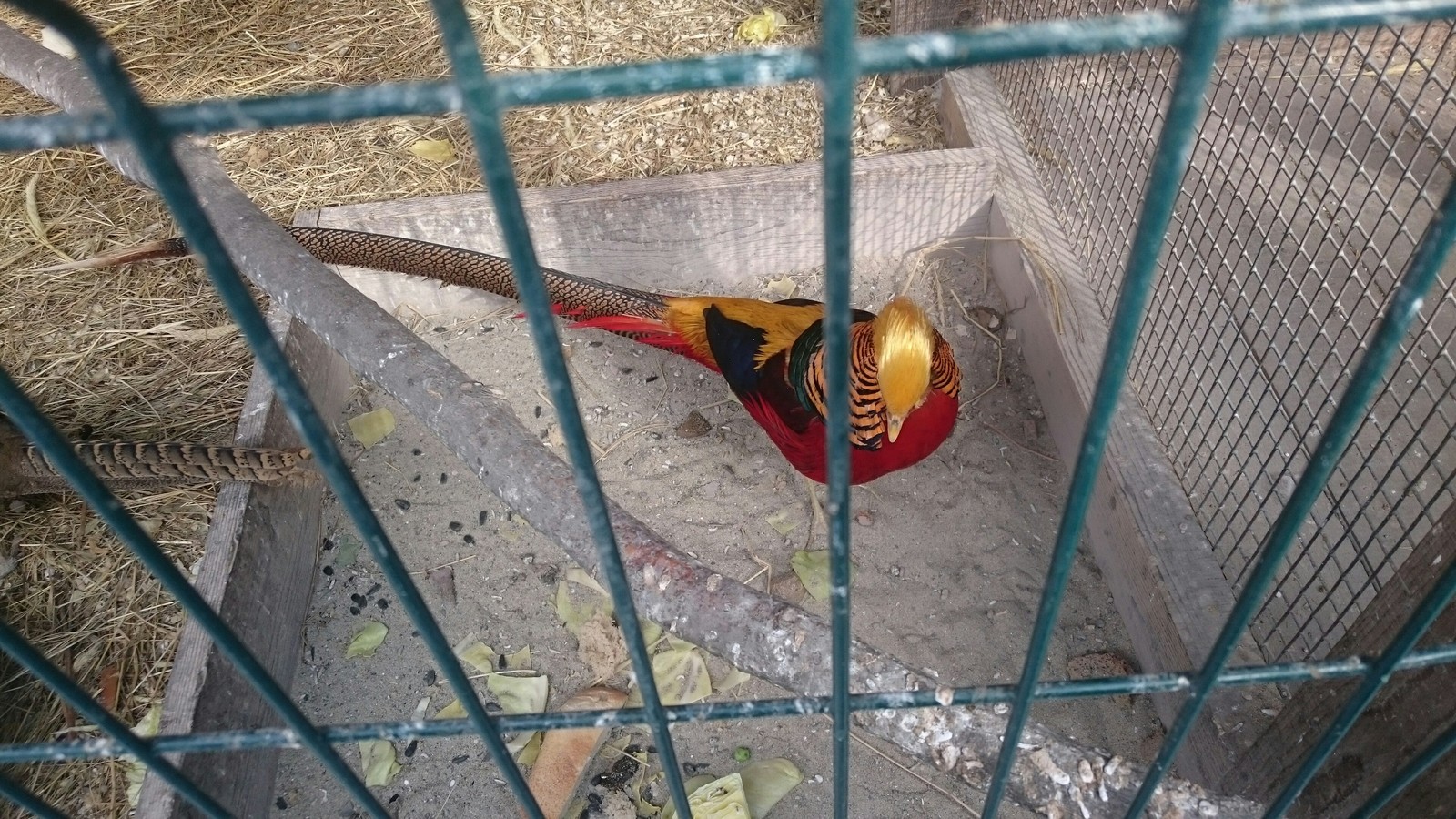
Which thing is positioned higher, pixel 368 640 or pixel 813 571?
pixel 813 571

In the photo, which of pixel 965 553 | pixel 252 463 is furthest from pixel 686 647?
pixel 252 463

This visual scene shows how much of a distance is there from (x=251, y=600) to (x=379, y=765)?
17.8 inches

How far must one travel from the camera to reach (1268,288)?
291cm

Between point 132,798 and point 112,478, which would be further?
point 112,478

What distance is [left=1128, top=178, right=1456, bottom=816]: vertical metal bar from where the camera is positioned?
58cm

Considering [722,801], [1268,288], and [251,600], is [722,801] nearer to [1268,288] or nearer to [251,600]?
[251,600]

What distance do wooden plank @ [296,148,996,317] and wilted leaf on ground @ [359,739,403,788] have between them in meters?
1.39

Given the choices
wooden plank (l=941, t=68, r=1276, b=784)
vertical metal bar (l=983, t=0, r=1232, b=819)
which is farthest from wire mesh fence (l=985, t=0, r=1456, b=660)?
vertical metal bar (l=983, t=0, r=1232, b=819)

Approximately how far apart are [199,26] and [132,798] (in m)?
2.87

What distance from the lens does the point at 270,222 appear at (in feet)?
7.23

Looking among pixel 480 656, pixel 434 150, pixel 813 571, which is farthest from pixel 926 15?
pixel 480 656

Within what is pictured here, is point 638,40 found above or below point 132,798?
above

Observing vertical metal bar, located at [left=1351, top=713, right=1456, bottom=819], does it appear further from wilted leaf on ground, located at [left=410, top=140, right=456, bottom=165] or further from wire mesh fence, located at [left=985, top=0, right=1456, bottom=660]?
wilted leaf on ground, located at [left=410, top=140, right=456, bottom=165]

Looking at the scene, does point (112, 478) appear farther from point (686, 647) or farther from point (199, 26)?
point (199, 26)
